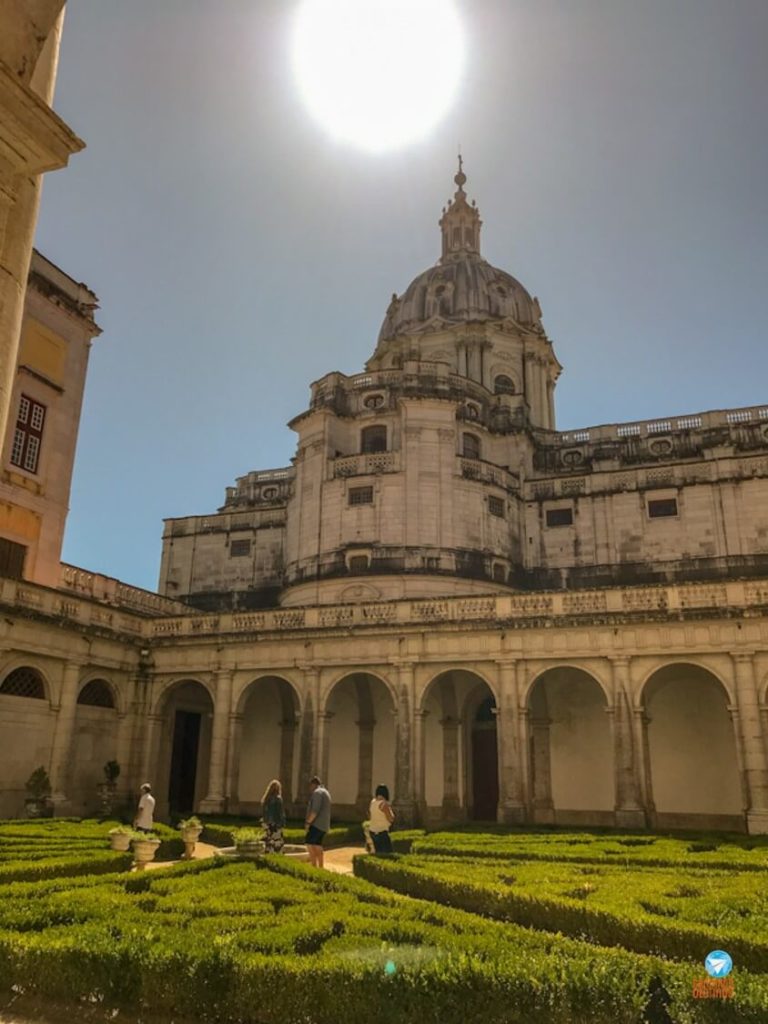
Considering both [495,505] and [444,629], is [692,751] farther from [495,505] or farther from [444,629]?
[495,505]

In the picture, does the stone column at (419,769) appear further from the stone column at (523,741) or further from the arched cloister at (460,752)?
the arched cloister at (460,752)

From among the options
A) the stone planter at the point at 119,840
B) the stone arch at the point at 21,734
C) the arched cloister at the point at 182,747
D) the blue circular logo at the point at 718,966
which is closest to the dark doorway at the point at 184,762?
the arched cloister at the point at 182,747

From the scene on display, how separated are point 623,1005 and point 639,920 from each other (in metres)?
3.20

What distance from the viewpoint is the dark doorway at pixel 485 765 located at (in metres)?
33.4

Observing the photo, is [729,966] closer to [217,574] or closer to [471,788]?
[471,788]

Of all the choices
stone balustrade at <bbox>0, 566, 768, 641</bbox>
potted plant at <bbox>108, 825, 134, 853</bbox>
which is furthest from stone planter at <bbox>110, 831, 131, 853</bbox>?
stone balustrade at <bbox>0, 566, 768, 641</bbox>

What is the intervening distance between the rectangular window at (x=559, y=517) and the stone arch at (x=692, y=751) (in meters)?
15.9

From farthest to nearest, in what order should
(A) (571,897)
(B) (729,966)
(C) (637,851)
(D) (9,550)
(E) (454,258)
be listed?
1. (E) (454,258)
2. (D) (9,550)
3. (C) (637,851)
4. (A) (571,897)
5. (B) (729,966)

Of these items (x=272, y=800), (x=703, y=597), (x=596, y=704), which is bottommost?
(x=272, y=800)

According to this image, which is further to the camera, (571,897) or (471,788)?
(471,788)

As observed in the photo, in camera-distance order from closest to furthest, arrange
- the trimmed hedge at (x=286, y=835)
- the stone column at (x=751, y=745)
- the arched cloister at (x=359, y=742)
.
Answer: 1. the trimmed hedge at (x=286, y=835)
2. the stone column at (x=751, y=745)
3. the arched cloister at (x=359, y=742)

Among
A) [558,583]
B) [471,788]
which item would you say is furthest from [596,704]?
[558,583]

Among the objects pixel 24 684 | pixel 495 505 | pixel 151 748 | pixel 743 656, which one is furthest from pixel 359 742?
pixel 743 656

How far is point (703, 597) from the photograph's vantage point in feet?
86.6
